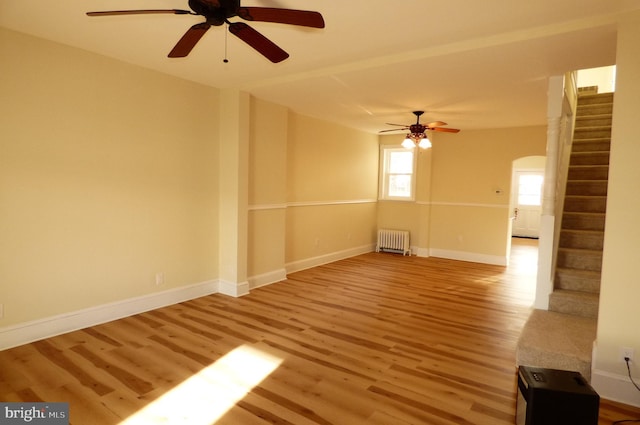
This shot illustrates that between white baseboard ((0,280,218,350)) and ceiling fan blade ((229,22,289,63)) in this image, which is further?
white baseboard ((0,280,218,350))

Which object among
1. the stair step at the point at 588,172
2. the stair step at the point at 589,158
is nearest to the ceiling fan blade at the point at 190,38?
the stair step at the point at 588,172

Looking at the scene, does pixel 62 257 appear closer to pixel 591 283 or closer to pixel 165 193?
pixel 165 193

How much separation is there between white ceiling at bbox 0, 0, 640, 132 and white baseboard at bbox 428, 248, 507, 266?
337cm

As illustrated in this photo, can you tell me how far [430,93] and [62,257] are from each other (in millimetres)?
4307

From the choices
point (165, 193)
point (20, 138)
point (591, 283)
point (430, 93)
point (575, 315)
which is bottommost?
point (575, 315)

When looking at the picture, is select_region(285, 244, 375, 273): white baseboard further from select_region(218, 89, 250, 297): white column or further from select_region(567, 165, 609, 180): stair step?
select_region(567, 165, 609, 180): stair step

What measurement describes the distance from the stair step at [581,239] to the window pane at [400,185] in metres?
4.01

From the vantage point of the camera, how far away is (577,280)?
3.95 metres

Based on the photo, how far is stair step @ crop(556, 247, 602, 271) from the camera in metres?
4.07

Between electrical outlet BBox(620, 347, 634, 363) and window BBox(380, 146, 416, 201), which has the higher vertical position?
window BBox(380, 146, 416, 201)

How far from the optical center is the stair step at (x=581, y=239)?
4.26 metres

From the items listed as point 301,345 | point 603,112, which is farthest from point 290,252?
point 603,112

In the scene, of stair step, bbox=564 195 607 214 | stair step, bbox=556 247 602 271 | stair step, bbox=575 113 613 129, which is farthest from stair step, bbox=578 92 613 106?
stair step, bbox=556 247 602 271

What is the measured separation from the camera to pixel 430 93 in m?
4.58
